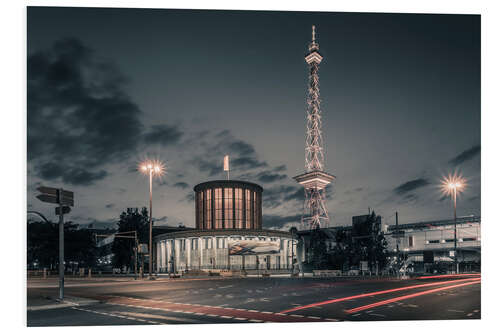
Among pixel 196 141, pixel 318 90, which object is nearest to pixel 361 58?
pixel 196 141

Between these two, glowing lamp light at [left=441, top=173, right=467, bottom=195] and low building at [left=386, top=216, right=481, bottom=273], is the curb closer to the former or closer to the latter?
glowing lamp light at [left=441, top=173, right=467, bottom=195]

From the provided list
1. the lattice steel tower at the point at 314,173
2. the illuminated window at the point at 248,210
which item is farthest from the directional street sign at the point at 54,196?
the lattice steel tower at the point at 314,173

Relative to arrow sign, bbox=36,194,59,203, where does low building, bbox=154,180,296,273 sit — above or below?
below

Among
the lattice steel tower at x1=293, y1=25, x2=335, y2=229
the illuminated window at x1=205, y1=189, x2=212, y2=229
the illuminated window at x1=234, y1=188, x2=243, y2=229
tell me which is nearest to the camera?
the illuminated window at x1=234, y1=188, x2=243, y2=229

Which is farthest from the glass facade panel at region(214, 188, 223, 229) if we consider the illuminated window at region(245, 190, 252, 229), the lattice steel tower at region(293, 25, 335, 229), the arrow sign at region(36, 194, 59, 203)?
the arrow sign at region(36, 194, 59, 203)

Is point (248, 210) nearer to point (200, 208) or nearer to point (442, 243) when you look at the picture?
point (200, 208)

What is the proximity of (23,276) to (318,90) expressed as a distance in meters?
130

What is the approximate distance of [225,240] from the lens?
8812cm

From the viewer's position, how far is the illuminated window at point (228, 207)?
371ft

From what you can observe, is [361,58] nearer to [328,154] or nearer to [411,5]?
[411,5]

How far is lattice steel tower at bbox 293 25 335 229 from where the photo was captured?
141 meters

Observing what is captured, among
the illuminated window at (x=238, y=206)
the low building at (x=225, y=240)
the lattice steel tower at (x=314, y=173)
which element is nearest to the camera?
Result: the low building at (x=225, y=240)

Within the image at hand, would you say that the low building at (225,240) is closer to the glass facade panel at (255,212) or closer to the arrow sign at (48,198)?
the glass facade panel at (255,212)

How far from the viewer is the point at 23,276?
646 inches
